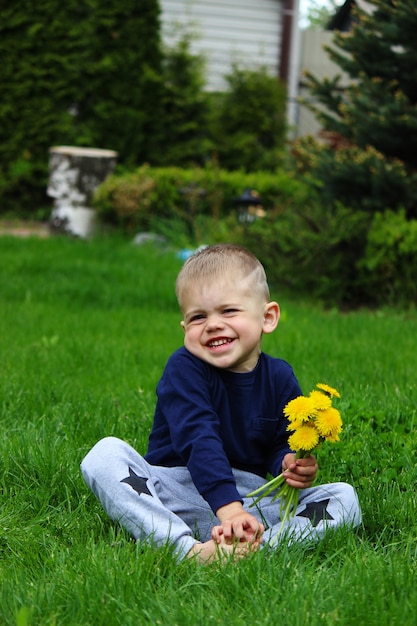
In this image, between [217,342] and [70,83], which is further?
[70,83]

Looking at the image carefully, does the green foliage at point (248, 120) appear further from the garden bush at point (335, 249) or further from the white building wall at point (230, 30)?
the garden bush at point (335, 249)

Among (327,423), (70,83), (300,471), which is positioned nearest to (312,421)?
(327,423)

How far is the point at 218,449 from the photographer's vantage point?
8.55 ft

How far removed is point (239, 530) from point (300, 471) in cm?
26

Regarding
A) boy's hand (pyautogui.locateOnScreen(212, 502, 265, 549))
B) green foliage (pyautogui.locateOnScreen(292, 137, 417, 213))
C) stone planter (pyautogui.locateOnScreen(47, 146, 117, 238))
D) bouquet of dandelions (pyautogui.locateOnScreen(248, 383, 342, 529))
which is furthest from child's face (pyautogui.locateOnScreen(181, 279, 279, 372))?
stone planter (pyautogui.locateOnScreen(47, 146, 117, 238))

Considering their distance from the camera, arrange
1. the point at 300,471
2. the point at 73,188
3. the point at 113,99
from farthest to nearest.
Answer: the point at 113,99, the point at 73,188, the point at 300,471

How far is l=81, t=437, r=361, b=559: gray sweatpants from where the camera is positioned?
2.61 m

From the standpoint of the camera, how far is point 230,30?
14.7 metres

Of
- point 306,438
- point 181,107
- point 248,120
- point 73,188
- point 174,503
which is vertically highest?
point 306,438

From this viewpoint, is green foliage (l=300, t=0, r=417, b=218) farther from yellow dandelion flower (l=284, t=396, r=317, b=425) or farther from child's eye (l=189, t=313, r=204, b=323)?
yellow dandelion flower (l=284, t=396, r=317, b=425)

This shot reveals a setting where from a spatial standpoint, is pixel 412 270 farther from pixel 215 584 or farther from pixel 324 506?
pixel 215 584

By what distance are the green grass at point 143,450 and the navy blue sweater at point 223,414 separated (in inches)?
12.7

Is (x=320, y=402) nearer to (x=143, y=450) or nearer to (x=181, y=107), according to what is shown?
(x=143, y=450)

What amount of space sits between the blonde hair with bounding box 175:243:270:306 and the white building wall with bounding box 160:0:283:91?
1201 cm
